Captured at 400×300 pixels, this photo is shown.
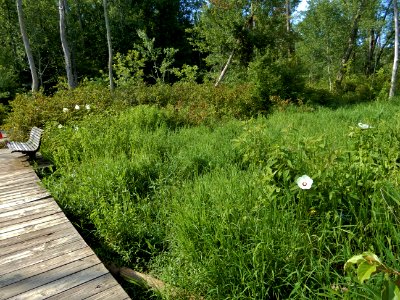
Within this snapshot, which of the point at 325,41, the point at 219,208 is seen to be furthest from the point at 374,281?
the point at 325,41

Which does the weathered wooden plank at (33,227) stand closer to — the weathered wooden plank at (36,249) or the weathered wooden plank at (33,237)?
the weathered wooden plank at (33,237)

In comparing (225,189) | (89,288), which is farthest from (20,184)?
(225,189)

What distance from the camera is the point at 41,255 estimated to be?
9.23ft

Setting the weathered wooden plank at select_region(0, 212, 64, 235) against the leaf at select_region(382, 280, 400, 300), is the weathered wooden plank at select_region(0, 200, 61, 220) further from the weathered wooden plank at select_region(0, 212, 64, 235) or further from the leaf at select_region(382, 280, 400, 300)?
the leaf at select_region(382, 280, 400, 300)

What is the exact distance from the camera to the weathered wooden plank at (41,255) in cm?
265

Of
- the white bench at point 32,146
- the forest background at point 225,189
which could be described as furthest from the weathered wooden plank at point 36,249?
the white bench at point 32,146

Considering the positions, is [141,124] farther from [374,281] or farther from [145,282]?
[374,281]

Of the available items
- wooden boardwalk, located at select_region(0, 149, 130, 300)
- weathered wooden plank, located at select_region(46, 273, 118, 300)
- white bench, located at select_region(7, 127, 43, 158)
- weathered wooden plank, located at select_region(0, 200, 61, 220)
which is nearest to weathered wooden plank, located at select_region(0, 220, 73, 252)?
wooden boardwalk, located at select_region(0, 149, 130, 300)

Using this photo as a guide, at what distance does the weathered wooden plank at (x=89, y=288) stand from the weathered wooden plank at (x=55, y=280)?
0.16 feet

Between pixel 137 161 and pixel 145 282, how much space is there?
2.20m

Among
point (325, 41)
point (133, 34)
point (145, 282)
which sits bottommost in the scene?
point (145, 282)

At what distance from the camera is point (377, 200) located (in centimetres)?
248

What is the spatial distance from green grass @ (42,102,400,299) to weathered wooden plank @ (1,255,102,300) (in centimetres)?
47

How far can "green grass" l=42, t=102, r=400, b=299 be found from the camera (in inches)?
87.7
